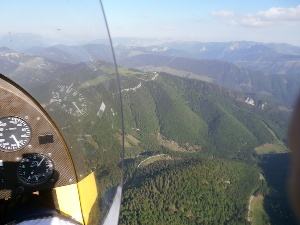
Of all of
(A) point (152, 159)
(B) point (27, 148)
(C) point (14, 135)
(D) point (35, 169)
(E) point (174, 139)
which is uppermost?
(C) point (14, 135)

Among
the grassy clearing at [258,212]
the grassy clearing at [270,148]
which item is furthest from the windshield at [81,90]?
the grassy clearing at [270,148]

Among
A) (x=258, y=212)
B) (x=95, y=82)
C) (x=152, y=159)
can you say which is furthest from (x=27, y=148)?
(x=152, y=159)

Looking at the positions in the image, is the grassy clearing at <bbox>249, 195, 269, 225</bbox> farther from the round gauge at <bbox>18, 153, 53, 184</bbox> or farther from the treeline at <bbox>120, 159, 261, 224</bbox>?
the round gauge at <bbox>18, 153, 53, 184</bbox>

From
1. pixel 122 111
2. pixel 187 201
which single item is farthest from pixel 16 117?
pixel 187 201

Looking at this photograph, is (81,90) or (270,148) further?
(270,148)

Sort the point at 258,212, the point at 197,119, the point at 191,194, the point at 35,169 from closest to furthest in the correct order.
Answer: the point at 35,169, the point at 191,194, the point at 258,212, the point at 197,119

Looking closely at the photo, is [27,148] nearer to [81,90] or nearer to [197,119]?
[81,90]

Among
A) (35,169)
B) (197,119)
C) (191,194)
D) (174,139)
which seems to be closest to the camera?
(35,169)

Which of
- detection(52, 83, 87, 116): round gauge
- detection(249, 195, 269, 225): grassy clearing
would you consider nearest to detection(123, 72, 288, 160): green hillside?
detection(249, 195, 269, 225): grassy clearing
